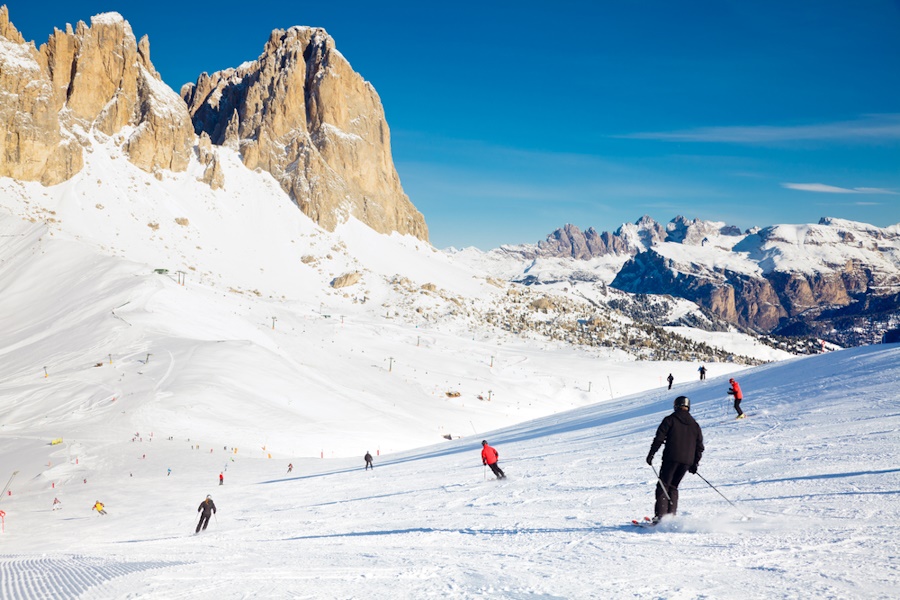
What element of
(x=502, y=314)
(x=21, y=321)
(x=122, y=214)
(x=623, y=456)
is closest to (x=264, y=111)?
(x=122, y=214)

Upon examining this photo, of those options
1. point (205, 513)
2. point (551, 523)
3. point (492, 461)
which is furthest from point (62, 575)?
point (492, 461)

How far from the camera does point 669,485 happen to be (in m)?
9.23

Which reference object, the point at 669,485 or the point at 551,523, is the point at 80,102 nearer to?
the point at 551,523

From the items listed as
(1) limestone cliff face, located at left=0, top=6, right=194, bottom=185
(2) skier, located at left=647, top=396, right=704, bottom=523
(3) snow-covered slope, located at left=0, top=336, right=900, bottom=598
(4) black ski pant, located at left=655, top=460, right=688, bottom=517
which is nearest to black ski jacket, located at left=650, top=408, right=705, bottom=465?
(2) skier, located at left=647, top=396, right=704, bottom=523

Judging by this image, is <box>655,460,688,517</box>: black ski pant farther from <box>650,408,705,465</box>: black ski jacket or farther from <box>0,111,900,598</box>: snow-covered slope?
<box>0,111,900,598</box>: snow-covered slope

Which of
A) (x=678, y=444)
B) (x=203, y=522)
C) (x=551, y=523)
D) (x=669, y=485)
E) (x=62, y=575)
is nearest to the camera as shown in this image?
(x=678, y=444)

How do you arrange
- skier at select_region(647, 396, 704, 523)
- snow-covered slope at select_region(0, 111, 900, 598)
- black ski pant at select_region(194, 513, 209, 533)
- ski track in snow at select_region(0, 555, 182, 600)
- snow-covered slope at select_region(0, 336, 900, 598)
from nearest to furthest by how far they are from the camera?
snow-covered slope at select_region(0, 336, 900, 598) → snow-covered slope at select_region(0, 111, 900, 598) → skier at select_region(647, 396, 704, 523) → ski track in snow at select_region(0, 555, 182, 600) → black ski pant at select_region(194, 513, 209, 533)

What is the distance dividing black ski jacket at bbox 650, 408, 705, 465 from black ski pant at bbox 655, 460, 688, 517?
12cm

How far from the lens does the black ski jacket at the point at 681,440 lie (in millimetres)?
9047

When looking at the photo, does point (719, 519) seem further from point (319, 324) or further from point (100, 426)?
point (319, 324)

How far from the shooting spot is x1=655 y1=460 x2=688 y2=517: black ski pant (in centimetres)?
912

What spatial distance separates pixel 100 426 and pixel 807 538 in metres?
46.0

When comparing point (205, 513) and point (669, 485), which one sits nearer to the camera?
point (669, 485)

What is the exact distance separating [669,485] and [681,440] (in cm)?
80
